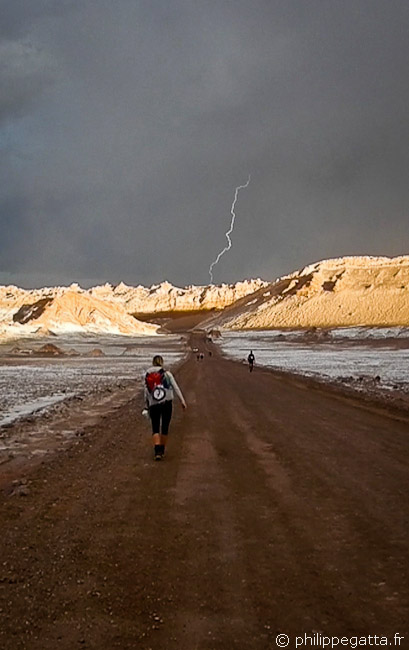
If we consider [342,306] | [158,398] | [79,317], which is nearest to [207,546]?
[158,398]

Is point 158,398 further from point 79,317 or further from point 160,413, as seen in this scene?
point 79,317

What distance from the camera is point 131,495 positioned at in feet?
28.4

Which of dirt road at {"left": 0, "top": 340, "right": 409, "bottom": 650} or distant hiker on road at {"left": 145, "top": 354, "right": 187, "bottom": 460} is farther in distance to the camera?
distant hiker on road at {"left": 145, "top": 354, "right": 187, "bottom": 460}

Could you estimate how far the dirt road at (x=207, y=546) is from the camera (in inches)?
183

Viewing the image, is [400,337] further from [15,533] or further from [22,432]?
[15,533]

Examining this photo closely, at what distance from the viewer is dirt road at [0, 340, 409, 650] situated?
183 inches

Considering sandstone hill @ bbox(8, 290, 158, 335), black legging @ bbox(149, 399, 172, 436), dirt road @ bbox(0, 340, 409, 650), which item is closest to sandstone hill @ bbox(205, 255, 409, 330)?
sandstone hill @ bbox(8, 290, 158, 335)

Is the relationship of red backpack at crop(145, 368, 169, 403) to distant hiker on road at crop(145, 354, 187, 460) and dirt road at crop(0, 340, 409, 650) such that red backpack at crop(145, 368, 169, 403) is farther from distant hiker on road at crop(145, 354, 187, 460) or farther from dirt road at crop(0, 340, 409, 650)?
Answer: dirt road at crop(0, 340, 409, 650)

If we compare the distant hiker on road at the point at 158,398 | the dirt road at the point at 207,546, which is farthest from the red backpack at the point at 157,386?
the dirt road at the point at 207,546

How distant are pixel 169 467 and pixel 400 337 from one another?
90104mm

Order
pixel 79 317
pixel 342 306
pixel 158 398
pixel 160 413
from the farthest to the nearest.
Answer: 1. pixel 342 306
2. pixel 79 317
3. pixel 160 413
4. pixel 158 398

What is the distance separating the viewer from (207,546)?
20.9ft

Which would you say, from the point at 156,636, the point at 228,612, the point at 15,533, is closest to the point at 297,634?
→ the point at 228,612

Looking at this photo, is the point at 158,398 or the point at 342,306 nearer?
the point at 158,398
